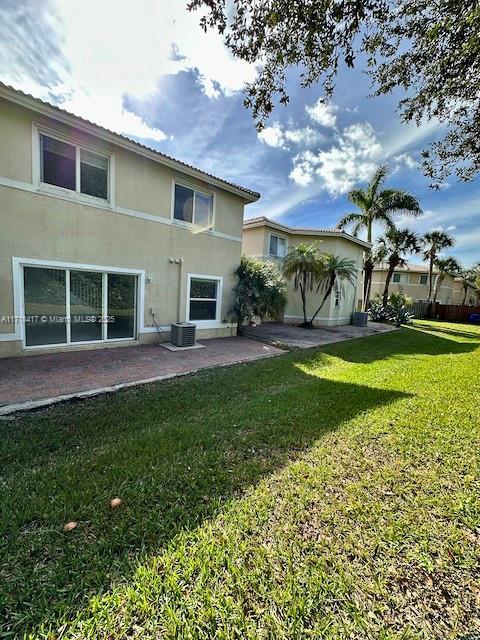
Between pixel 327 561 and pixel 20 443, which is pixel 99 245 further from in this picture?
pixel 327 561

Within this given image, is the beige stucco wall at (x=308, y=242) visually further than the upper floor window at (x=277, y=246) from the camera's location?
No

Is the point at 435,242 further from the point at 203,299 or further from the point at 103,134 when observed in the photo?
the point at 103,134

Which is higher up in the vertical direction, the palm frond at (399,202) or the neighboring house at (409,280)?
the palm frond at (399,202)

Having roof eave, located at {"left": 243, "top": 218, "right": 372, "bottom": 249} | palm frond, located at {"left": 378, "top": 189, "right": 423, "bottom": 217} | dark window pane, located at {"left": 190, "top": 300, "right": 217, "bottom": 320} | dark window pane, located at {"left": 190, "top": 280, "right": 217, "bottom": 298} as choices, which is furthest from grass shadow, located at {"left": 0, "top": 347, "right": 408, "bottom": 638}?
palm frond, located at {"left": 378, "top": 189, "right": 423, "bottom": 217}

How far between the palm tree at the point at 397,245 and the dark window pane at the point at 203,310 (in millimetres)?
17465

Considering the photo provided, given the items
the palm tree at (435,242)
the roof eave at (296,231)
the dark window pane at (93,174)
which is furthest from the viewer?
the palm tree at (435,242)

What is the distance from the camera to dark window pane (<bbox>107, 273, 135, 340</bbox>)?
9.42m

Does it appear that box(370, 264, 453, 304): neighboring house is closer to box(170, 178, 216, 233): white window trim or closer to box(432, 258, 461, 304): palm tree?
box(432, 258, 461, 304): palm tree

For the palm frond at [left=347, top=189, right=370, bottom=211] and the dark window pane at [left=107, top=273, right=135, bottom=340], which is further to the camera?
the palm frond at [left=347, top=189, right=370, bottom=211]

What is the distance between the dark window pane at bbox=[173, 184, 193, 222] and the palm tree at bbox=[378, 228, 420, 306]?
1873cm

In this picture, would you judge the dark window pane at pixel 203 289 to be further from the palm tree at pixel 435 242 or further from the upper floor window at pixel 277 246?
the palm tree at pixel 435 242

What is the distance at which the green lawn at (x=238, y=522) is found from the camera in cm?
194

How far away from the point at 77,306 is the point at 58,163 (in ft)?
13.1

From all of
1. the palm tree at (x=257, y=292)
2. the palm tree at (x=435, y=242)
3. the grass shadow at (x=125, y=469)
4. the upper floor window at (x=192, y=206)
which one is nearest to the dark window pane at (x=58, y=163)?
the upper floor window at (x=192, y=206)
